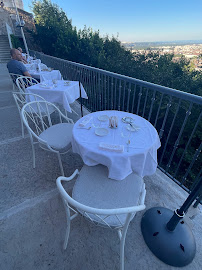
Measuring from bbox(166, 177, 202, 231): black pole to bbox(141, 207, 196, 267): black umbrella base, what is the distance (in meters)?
0.08

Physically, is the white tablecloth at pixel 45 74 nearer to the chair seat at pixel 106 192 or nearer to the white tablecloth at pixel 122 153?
the white tablecloth at pixel 122 153

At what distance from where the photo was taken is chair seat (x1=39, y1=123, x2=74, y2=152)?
5.77ft

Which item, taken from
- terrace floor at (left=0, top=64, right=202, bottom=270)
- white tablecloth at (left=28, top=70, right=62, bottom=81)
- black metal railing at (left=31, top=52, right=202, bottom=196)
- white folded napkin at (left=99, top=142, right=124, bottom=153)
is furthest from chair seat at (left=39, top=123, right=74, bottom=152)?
white tablecloth at (left=28, top=70, right=62, bottom=81)

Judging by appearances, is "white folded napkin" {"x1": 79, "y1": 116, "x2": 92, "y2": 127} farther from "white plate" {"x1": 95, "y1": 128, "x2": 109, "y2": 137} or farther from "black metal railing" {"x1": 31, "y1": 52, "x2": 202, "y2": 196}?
"black metal railing" {"x1": 31, "y1": 52, "x2": 202, "y2": 196}

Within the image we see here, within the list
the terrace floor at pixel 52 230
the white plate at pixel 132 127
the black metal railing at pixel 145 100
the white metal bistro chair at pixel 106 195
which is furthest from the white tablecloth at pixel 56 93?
the white metal bistro chair at pixel 106 195

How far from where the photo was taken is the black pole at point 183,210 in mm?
1062

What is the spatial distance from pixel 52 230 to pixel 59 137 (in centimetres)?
105

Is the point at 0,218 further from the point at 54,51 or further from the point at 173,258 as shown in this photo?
the point at 54,51

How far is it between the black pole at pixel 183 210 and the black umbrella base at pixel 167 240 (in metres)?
0.08

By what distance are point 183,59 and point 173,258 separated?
13.0 meters

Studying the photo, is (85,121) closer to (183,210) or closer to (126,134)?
(126,134)

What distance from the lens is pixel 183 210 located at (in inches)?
47.1

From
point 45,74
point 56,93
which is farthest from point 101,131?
point 45,74

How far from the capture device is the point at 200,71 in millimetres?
9281
